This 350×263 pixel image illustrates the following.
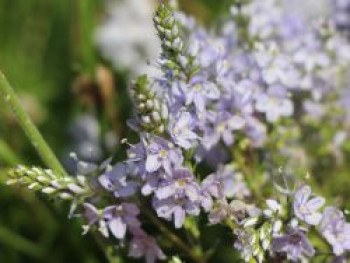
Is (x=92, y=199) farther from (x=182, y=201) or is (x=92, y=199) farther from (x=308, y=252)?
(x=308, y=252)

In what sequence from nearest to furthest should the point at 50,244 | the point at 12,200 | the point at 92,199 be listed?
the point at 92,199, the point at 50,244, the point at 12,200

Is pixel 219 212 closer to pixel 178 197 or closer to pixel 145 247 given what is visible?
pixel 178 197

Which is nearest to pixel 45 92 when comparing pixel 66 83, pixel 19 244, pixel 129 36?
pixel 66 83

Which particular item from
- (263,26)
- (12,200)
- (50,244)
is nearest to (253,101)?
(263,26)

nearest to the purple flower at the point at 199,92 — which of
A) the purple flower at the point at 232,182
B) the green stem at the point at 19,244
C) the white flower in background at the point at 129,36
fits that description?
the purple flower at the point at 232,182

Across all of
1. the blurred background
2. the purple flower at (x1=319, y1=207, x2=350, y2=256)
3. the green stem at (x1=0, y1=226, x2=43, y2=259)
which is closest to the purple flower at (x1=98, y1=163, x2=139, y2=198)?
the purple flower at (x1=319, y1=207, x2=350, y2=256)

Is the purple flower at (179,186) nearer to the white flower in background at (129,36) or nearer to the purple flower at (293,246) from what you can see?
the purple flower at (293,246)
